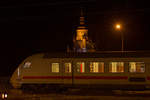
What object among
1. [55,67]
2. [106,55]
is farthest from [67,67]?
[106,55]

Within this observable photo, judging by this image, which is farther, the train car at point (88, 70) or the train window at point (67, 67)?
the train window at point (67, 67)

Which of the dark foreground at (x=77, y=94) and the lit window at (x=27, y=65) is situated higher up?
the lit window at (x=27, y=65)

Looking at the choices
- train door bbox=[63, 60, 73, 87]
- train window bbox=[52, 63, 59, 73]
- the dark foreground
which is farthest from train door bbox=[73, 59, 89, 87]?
train window bbox=[52, 63, 59, 73]

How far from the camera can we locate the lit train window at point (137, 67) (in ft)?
63.6

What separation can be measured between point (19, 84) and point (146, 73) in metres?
8.18

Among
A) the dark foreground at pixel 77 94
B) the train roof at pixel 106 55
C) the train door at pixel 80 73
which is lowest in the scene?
the dark foreground at pixel 77 94

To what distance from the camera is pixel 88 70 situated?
19922 mm

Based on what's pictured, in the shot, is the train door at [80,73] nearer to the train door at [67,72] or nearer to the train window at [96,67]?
the train door at [67,72]

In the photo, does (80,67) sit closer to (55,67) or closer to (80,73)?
(80,73)

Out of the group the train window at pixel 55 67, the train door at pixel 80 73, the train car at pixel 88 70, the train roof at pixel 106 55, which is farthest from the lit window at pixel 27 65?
the train door at pixel 80 73

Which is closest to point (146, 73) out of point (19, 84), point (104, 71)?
point (104, 71)

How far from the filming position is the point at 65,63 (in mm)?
20078

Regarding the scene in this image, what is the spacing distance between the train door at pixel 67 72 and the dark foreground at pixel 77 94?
73cm

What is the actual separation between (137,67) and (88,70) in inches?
121
